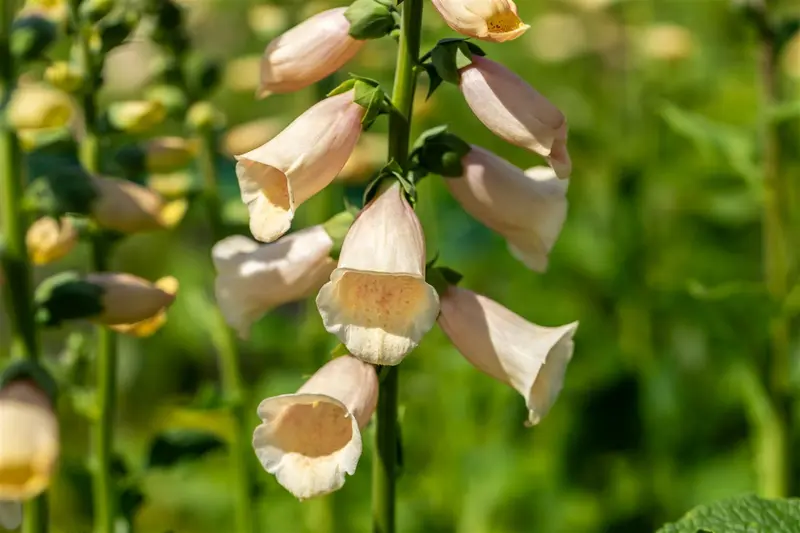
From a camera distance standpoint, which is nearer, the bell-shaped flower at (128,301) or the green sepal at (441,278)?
the green sepal at (441,278)

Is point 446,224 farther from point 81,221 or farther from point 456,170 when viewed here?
point 456,170

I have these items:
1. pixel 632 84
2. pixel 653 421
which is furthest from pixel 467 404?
pixel 632 84

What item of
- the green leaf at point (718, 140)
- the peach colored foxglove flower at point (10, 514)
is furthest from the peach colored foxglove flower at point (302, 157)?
the green leaf at point (718, 140)

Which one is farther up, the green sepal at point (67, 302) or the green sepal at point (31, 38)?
the green sepal at point (31, 38)

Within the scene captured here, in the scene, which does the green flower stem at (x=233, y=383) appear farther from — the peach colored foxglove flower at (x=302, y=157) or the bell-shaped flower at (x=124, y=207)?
the peach colored foxglove flower at (x=302, y=157)

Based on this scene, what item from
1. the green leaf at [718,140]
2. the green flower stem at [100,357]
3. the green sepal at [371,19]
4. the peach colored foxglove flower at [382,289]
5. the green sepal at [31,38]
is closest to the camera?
the peach colored foxglove flower at [382,289]

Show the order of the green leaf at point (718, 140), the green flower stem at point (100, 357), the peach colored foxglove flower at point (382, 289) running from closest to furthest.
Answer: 1. the peach colored foxglove flower at point (382, 289)
2. the green flower stem at point (100, 357)
3. the green leaf at point (718, 140)

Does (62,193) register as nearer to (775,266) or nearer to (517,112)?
(517,112)
